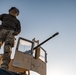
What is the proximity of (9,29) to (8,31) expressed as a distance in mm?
101

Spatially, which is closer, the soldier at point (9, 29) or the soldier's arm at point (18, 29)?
the soldier at point (9, 29)

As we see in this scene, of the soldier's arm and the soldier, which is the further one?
the soldier's arm

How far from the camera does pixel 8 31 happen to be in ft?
16.8

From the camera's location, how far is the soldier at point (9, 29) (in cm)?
486

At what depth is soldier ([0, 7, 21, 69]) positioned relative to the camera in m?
4.86

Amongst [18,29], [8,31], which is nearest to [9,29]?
[8,31]

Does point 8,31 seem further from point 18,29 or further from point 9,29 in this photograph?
point 18,29

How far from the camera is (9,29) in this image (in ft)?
17.1

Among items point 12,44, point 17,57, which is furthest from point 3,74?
point 17,57

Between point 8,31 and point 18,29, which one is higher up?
point 18,29

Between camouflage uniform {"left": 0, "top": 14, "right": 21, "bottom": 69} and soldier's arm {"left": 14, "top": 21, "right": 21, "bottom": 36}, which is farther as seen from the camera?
soldier's arm {"left": 14, "top": 21, "right": 21, "bottom": 36}

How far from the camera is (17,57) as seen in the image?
5.72m

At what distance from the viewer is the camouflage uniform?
15.7 feet

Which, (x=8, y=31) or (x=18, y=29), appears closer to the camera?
(x=8, y=31)
